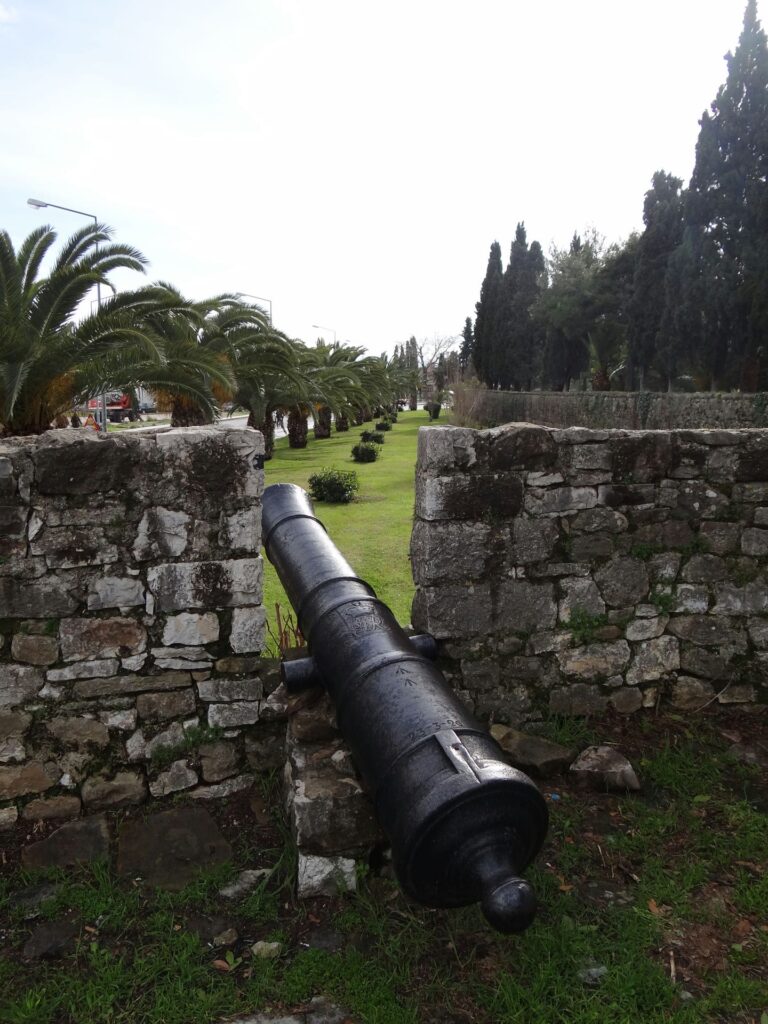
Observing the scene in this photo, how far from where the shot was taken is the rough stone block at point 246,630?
344 cm

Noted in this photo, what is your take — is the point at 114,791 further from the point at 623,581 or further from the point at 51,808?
the point at 623,581

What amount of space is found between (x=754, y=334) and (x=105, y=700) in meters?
21.8

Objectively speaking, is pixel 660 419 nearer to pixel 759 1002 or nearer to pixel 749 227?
pixel 749 227

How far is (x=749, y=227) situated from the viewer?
2030 centimetres

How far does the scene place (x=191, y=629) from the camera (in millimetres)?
3377

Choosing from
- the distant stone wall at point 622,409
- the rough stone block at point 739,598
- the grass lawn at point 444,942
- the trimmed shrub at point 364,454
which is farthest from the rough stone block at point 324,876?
the trimmed shrub at point 364,454

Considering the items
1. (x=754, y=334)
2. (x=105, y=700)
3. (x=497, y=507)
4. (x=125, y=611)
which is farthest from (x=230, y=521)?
(x=754, y=334)

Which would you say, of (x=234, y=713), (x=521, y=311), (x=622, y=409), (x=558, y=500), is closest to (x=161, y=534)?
(x=234, y=713)

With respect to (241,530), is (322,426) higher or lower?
lower

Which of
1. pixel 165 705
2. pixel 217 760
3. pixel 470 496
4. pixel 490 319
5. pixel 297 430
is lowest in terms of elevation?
pixel 217 760

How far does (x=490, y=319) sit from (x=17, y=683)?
39.0 meters

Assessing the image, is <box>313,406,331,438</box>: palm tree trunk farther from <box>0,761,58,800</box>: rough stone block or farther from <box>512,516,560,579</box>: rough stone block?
<box>0,761,58,800</box>: rough stone block

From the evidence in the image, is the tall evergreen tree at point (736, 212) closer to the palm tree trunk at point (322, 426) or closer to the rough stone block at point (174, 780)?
the palm tree trunk at point (322, 426)

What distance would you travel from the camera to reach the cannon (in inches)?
86.9
